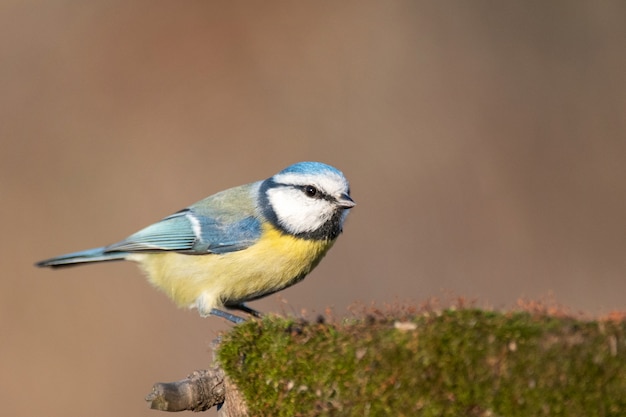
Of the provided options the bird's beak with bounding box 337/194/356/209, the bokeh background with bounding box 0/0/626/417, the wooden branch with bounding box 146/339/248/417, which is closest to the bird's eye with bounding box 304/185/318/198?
the bird's beak with bounding box 337/194/356/209

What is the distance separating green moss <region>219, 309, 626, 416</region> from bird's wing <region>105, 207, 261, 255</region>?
1317mm

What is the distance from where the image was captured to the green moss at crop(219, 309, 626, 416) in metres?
1.48

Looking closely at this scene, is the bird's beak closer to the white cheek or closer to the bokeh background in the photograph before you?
the white cheek

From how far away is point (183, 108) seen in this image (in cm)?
542

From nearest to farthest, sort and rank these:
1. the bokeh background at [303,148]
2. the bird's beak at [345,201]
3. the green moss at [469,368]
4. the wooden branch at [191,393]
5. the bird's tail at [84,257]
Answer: the green moss at [469,368] < the wooden branch at [191,393] < the bird's beak at [345,201] < the bird's tail at [84,257] < the bokeh background at [303,148]

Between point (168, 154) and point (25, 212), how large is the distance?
1.07 meters

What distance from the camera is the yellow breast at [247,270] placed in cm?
297

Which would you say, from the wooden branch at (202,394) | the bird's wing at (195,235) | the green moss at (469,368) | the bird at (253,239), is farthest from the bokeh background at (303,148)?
the green moss at (469,368)

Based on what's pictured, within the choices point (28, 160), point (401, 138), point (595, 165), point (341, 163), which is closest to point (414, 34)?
point (401, 138)

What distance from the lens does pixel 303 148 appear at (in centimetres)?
532

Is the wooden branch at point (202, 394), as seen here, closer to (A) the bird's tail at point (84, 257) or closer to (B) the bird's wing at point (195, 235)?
(B) the bird's wing at point (195, 235)

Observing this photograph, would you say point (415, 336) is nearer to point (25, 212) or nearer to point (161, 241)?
point (161, 241)

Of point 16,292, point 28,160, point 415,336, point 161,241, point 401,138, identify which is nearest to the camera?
point 415,336

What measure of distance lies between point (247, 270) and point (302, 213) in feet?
1.10
